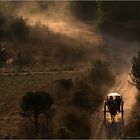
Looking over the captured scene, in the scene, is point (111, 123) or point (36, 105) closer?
point (36, 105)

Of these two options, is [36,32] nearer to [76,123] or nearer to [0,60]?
[0,60]

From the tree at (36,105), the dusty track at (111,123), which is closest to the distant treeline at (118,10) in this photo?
Result: the dusty track at (111,123)

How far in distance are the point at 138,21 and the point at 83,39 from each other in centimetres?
821

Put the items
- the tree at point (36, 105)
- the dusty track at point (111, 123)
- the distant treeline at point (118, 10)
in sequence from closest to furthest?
the tree at point (36, 105) → the dusty track at point (111, 123) → the distant treeline at point (118, 10)

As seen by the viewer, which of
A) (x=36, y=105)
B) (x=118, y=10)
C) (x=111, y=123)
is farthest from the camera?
(x=118, y=10)

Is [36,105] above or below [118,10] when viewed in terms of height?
below

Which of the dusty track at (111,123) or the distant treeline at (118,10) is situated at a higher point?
the distant treeline at (118,10)

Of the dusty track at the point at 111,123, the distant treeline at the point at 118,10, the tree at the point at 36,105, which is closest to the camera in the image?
the tree at the point at 36,105

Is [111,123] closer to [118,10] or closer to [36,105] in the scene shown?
[36,105]

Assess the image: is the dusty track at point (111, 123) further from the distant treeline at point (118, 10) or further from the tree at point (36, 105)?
the distant treeline at point (118, 10)

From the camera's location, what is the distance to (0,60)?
130ft

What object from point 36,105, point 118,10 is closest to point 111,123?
point 36,105

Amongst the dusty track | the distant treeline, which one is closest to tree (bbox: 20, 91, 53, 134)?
the dusty track

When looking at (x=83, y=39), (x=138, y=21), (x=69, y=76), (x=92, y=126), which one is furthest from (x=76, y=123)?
(x=138, y=21)
